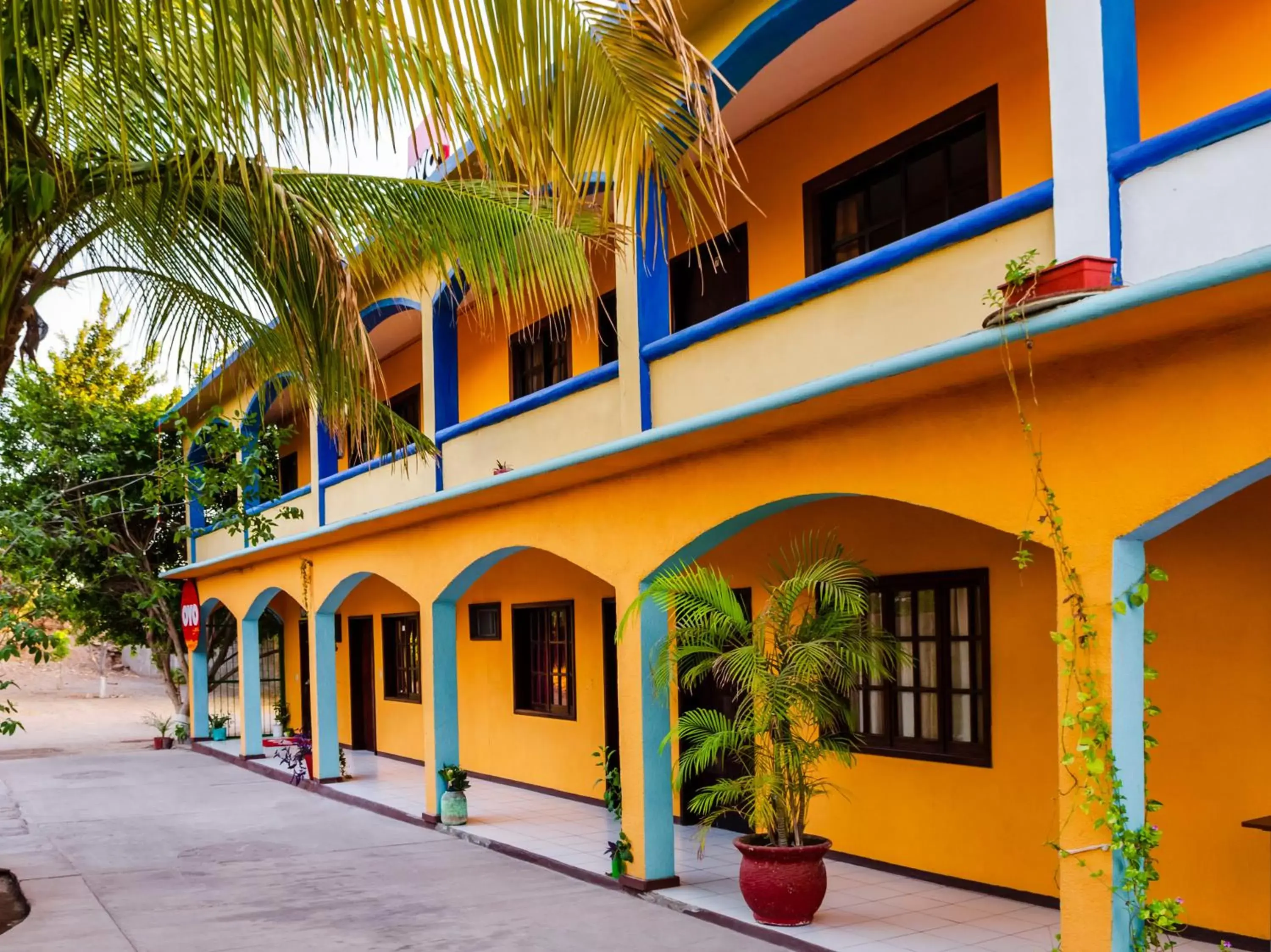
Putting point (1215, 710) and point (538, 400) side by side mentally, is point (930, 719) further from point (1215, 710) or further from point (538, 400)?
point (538, 400)

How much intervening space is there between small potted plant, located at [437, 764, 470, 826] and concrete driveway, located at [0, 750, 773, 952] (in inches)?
9.5

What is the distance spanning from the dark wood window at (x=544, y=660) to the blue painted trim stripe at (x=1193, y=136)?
356 inches

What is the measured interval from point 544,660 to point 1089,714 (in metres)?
9.50

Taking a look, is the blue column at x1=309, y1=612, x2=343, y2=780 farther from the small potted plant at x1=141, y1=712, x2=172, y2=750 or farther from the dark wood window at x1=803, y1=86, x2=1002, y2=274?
the dark wood window at x1=803, y1=86, x2=1002, y2=274

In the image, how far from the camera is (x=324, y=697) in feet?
50.0

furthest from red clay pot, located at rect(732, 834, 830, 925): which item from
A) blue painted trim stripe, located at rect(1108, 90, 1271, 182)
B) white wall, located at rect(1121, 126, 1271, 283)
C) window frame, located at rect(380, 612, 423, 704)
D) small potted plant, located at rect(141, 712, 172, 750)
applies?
small potted plant, located at rect(141, 712, 172, 750)

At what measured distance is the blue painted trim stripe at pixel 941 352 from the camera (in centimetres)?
447

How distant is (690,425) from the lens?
761 cm

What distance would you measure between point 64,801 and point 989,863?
1177cm

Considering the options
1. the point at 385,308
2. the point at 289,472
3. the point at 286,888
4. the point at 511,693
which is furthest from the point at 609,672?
the point at 289,472

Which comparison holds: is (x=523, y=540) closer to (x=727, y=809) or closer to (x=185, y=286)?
(x=727, y=809)

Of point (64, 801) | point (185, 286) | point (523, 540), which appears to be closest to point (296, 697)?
point (64, 801)

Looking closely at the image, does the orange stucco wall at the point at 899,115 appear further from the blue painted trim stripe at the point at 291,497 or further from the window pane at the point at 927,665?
the blue painted trim stripe at the point at 291,497

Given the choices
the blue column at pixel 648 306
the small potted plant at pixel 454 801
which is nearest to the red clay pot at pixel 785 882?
the blue column at pixel 648 306
